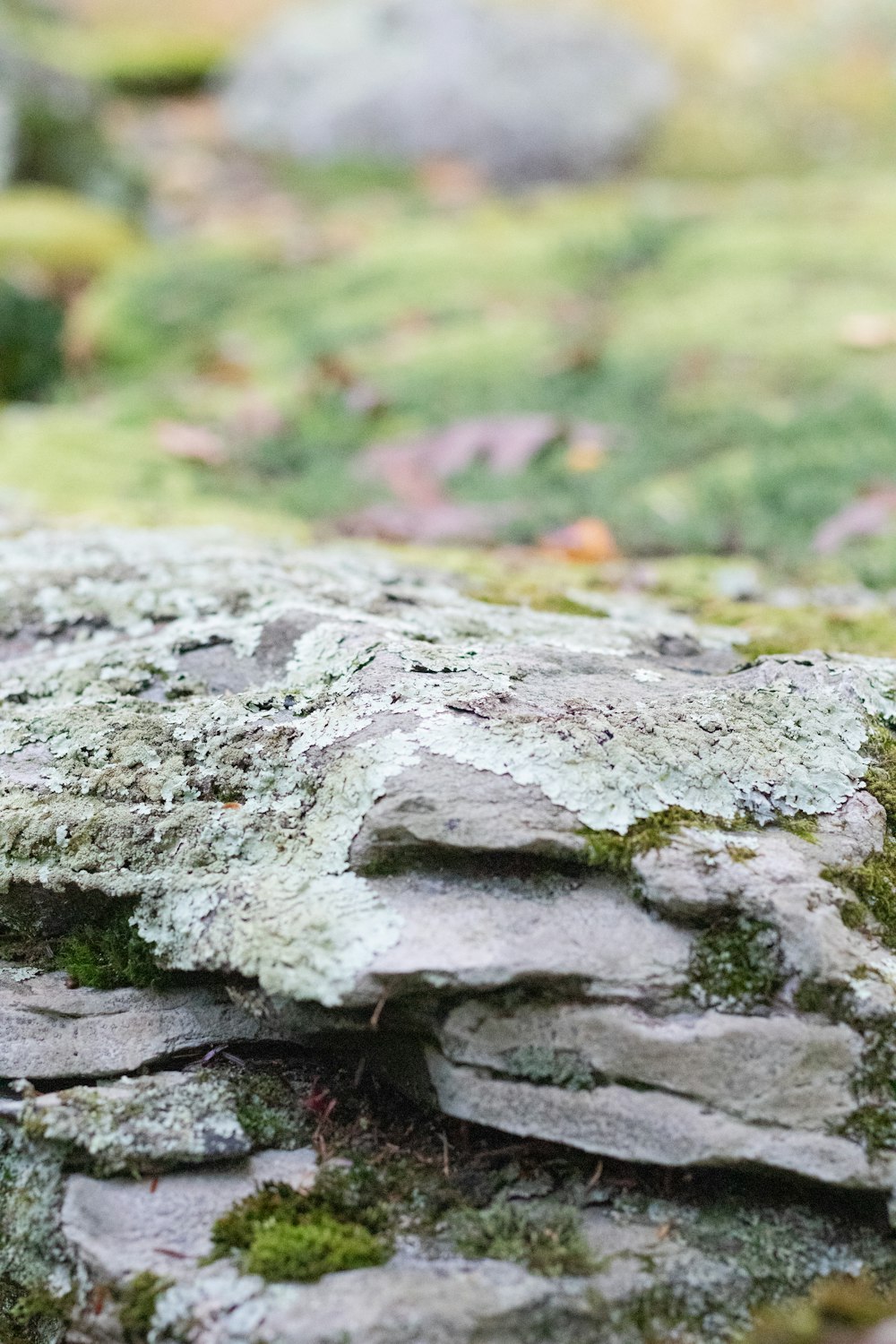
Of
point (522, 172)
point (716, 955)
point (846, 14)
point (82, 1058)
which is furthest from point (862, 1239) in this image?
point (846, 14)

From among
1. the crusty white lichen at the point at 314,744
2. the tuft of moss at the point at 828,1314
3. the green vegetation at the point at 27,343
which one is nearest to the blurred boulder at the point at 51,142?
the green vegetation at the point at 27,343

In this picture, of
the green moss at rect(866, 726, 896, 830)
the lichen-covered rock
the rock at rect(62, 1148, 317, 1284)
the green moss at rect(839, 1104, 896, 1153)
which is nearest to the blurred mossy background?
the green moss at rect(866, 726, 896, 830)

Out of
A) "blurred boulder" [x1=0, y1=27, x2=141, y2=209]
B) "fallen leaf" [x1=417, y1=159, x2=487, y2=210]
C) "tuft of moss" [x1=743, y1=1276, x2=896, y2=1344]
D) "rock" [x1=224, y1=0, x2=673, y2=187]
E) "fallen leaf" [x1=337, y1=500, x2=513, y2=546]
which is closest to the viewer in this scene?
"tuft of moss" [x1=743, y1=1276, x2=896, y2=1344]

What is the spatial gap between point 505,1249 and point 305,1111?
1.28ft

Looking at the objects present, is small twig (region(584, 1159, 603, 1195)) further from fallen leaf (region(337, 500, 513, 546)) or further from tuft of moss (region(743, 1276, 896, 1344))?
fallen leaf (region(337, 500, 513, 546))

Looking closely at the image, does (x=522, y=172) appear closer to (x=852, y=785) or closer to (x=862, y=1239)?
(x=852, y=785)

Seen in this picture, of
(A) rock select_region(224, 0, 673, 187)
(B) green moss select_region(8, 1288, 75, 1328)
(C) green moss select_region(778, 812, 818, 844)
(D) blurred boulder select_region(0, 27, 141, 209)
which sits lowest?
(B) green moss select_region(8, 1288, 75, 1328)

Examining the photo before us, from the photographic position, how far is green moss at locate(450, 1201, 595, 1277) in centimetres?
143

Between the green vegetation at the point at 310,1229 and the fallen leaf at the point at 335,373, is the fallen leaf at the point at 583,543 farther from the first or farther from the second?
the green vegetation at the point at 310,1229

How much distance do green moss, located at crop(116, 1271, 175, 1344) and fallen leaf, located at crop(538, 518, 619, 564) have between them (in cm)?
251

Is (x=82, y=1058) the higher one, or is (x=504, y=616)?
(x=504, y=616)

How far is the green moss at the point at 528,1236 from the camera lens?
1.43 meters

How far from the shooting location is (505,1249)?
144cm

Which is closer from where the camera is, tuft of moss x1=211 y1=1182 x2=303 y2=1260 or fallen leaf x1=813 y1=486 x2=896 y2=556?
tuft of moss x1=211 y1=1182 x2=303 y2=1260
